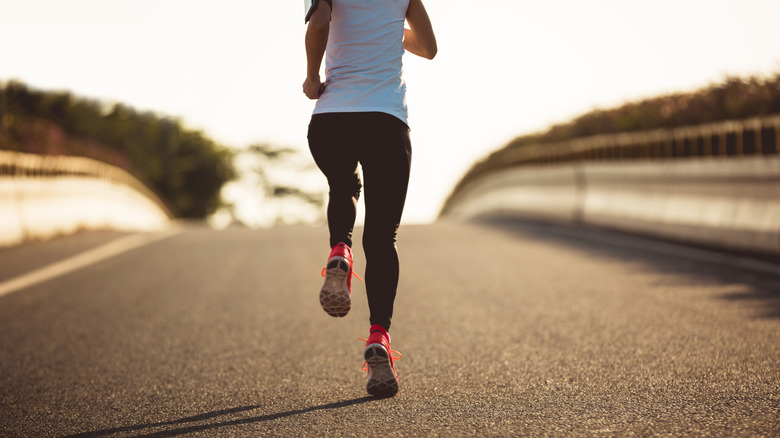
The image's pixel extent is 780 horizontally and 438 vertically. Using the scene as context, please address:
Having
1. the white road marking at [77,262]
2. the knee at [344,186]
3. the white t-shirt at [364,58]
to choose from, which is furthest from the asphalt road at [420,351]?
the white t-shirt at [364,58]

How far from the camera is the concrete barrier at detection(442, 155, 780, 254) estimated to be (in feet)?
32.1

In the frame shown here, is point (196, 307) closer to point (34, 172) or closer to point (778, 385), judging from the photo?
point (778, 385)

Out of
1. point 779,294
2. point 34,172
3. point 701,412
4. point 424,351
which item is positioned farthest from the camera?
point 34,172

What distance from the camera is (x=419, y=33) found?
4.94 metres

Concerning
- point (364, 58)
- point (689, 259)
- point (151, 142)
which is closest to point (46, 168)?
point (689, 259)

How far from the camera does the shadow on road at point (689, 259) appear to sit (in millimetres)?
7632

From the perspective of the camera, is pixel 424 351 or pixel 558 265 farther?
pixel 558 265

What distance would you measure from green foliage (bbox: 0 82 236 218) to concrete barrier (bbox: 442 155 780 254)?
54.8 metres

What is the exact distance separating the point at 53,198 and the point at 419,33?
44.0 feet

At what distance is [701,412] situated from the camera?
4.05 meters

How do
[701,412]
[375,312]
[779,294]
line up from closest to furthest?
[701,412], [375,312], [779,294]

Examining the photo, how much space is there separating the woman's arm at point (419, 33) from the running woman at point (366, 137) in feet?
0.24

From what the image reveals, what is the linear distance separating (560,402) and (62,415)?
7.28 feet

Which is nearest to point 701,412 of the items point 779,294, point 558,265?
point 779,294
